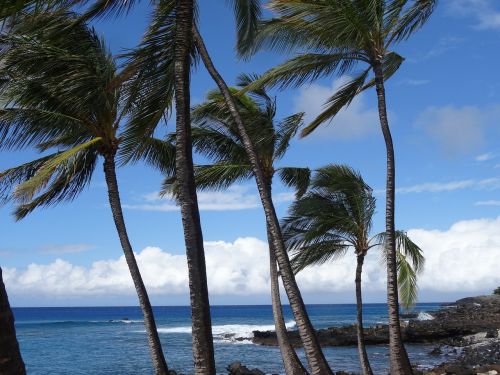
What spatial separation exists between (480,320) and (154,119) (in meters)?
43.5

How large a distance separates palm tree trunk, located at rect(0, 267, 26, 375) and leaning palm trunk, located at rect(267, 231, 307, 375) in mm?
12720

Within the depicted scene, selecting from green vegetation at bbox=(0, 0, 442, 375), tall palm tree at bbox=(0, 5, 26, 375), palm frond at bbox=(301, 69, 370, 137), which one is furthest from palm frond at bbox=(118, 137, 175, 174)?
tall palm tree at bbox=(0, 5, 26, 375)

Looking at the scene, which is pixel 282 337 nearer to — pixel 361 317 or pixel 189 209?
pixel 361 317

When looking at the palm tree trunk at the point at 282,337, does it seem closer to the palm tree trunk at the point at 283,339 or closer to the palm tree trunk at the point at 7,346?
the palm tree trunk at the point at 283,339

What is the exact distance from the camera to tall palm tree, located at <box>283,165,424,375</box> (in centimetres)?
1792

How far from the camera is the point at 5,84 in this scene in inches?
480

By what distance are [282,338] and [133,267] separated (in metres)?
5.52

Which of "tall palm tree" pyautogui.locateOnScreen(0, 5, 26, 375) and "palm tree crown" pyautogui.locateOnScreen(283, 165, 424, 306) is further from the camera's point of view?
"palm tree crown" pyautogui.locateOnScreen(283, 165, 424, 306)

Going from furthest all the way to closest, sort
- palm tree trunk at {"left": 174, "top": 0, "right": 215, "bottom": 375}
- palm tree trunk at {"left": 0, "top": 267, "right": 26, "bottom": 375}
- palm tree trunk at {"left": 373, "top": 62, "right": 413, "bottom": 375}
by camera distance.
Answer: palm tree trunk at {"left": 373, "top": 62, "right": 413, "bottom": 375} < palm tree trunk at {"left": 174, "top": 0, "right": 215, "bottom": 375} < palm tree trunk at {"left": 0, "top": 267, "right": 26, "bottom": 375}

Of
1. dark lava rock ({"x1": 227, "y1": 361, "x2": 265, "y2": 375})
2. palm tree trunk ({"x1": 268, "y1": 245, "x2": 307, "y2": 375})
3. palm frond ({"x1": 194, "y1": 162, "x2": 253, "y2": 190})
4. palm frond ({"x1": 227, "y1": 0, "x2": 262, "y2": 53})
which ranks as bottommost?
dark lava rock ({"x1": 227, "y1": 361, "x2": 265, "y2": 375})

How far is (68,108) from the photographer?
1359cm

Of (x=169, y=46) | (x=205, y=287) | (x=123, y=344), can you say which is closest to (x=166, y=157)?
(x=169, y=46)

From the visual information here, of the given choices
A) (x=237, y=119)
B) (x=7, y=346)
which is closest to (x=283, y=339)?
(x=237, y=119)

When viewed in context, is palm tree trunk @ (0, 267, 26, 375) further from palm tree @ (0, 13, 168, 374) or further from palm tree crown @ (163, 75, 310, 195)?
palm tree crown @ (163, 75, 310, 195)
